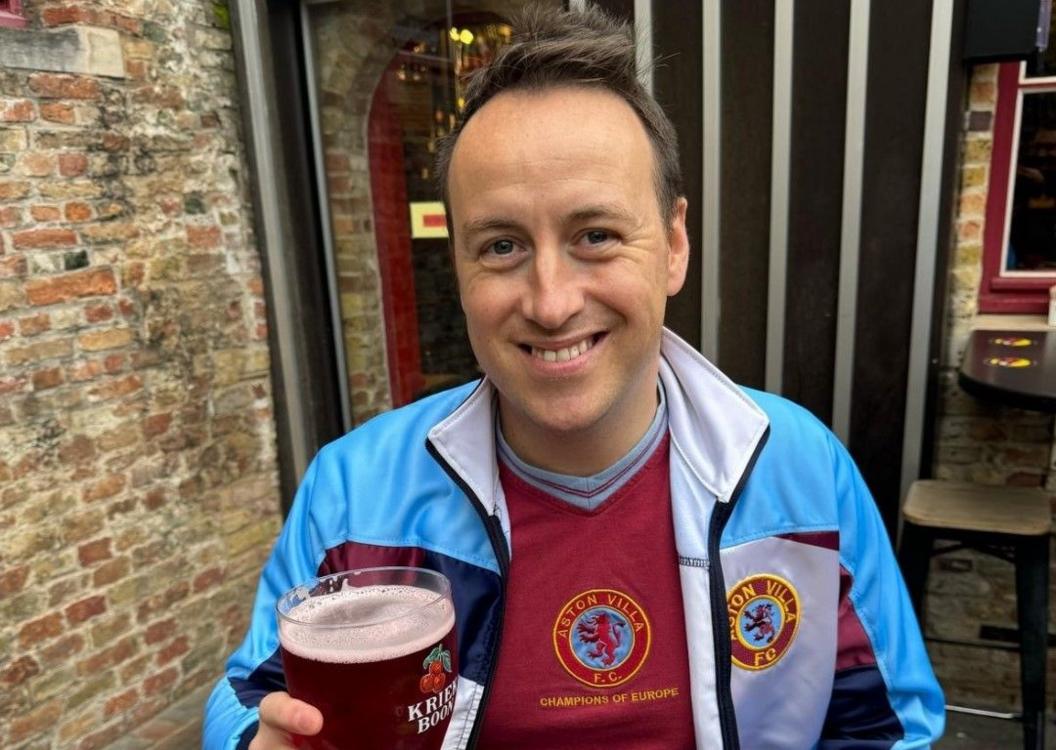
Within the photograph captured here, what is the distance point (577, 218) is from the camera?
1.16m

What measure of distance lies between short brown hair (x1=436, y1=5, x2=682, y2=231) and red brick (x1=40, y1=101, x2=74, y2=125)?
176 cm

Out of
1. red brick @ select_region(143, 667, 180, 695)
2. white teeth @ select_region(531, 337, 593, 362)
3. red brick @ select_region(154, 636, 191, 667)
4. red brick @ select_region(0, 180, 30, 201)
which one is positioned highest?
red brick @ select_region(0, 180, 30, 201)

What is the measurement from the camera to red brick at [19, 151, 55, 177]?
2453 mm

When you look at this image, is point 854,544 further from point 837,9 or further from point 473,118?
point 837,9

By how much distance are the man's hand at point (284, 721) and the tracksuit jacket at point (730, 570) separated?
1.14 ft

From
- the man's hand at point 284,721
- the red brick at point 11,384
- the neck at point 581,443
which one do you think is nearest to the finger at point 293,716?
the man's hand at point 284,721

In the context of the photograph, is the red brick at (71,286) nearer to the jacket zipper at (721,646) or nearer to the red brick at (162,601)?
the red brick at (162,601)

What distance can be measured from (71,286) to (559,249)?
208 centimetres

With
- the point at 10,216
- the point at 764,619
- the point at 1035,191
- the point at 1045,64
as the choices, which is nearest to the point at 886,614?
the point at 764,619

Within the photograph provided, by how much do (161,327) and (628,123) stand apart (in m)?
2.23

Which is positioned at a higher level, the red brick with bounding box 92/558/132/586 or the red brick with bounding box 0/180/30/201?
the red brick with bounding box 0/180/30/201

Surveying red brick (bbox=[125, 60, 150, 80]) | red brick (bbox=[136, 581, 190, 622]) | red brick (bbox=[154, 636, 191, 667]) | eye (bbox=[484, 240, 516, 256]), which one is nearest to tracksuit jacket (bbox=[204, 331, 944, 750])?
eye (bbox=[484, 240, 516, 256])

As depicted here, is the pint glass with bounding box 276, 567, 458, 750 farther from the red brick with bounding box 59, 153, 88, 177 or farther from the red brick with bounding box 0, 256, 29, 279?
the red brick with bounding box 59, 153, 88, 177

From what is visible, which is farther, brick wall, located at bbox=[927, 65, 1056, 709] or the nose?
brick wall, located at bbox=[927, 65, 1056, 709]
